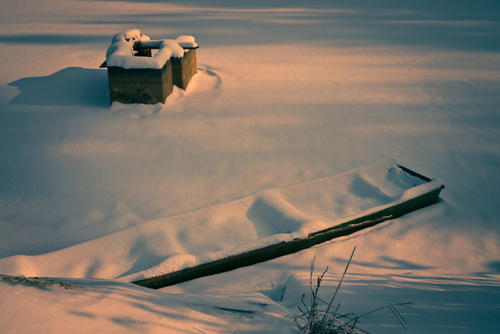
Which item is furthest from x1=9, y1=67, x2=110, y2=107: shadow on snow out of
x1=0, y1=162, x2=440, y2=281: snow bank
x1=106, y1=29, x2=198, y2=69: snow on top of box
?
x1=0, y1=162, x2=440, y2=281: snow bank

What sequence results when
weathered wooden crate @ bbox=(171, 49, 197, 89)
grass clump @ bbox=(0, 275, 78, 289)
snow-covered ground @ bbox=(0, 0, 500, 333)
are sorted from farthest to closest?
weathered wooden crate @ bbox=(171, 49, 197, 89)
snow-covered ground @ bbox=(0, 0, 500, 333)
grass clump @ bbox=(0, 275, 78, 289)

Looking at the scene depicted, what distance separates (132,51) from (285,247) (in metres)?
4.50

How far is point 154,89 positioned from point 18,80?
3030 millimetres

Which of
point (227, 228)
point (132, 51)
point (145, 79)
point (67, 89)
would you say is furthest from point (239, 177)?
point (67, 89)

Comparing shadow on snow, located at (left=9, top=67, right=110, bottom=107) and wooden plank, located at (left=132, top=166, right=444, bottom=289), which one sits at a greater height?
shadow on snow, located at (left=9, top=67, right=110, bottom=107)

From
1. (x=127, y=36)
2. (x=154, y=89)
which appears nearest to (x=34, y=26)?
(x=127, y=36)

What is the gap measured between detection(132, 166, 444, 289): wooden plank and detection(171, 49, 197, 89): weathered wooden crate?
4.29 m

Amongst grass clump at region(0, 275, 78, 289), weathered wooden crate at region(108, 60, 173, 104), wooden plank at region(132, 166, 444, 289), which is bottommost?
wooden plank at region(132, 166, 444, 289)

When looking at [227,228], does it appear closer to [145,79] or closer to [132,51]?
[145,79]

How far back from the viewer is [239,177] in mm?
4336

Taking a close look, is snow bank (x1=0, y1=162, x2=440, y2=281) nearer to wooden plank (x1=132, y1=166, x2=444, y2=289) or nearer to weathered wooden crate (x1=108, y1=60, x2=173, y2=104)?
wooden plank (x1=132, y1=166, x2=444, y2=289)

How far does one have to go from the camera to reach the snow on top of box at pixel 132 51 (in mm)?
5438

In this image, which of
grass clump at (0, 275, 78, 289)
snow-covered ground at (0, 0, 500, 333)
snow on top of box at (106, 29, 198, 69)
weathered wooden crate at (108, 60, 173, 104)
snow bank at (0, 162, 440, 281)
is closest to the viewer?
grass clump at (0, 275, 78, 289)

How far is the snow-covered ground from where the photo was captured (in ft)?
6.75
